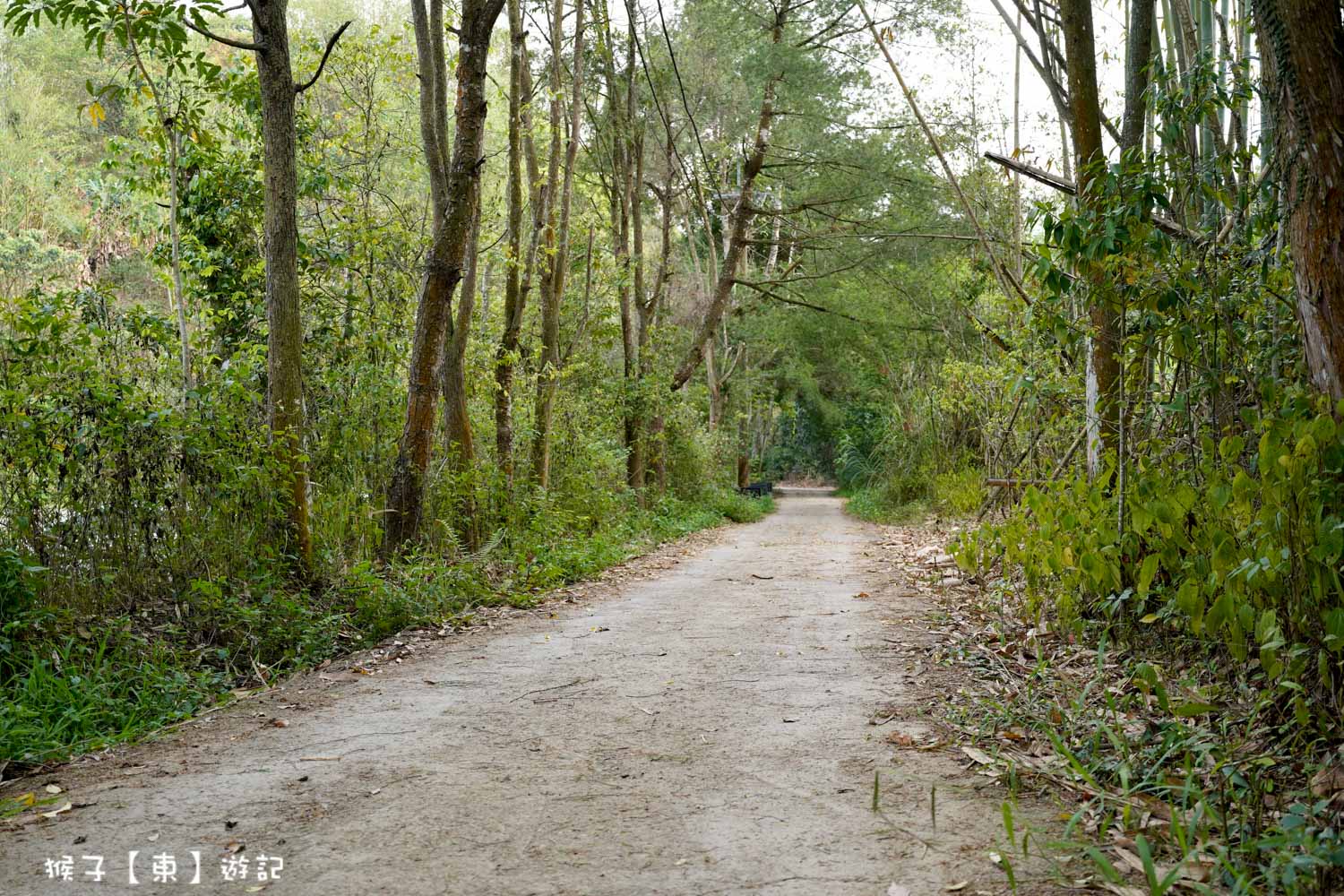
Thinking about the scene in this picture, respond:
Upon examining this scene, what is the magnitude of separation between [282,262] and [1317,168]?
5.90 m

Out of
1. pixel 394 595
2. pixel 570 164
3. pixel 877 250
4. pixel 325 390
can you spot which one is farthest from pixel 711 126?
pixel 394 595

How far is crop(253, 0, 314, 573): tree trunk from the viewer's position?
21.4ft

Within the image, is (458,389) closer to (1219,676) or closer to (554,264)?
(554,264)

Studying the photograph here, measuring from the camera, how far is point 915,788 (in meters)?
3.44

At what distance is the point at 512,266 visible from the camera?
37.4 ft

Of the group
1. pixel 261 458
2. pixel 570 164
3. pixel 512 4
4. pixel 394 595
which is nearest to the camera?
pixel 261 458

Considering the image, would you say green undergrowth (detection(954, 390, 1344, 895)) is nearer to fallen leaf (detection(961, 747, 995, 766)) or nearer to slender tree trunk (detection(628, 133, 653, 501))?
fallen leaf (detection(961, 747, 995, 766))

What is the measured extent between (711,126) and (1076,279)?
14.7 metres

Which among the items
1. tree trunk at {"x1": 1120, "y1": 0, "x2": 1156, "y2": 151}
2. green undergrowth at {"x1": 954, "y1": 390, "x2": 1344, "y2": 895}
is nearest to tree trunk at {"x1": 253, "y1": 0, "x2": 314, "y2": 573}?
green undergrowth at {"x1": 954, "y1": 390, "x2": 1344, "y2": 895}

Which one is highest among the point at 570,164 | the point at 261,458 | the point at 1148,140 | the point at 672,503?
the point at 570,164

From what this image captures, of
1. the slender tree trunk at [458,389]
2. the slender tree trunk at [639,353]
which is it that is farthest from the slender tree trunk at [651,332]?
the slender tree trunk at [458,389]

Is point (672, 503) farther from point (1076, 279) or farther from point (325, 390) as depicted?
point (1076, 279)

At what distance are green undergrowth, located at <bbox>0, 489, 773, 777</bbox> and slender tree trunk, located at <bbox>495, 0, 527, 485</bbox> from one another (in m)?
3.10

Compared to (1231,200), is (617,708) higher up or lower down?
lower down
